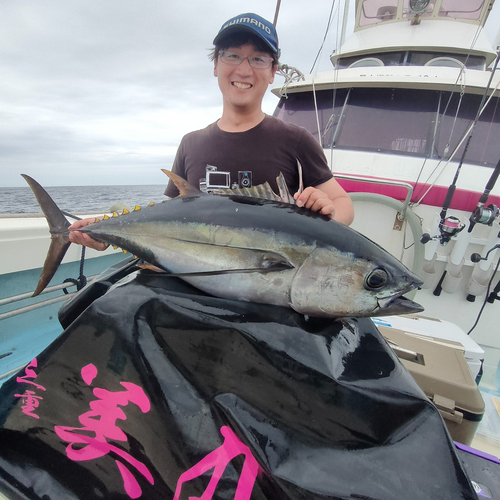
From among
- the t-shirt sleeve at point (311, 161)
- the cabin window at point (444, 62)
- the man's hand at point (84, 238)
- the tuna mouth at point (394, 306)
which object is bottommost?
the tuna mouth at point (394, 306)

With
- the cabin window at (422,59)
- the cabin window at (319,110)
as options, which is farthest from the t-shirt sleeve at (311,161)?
the cabin window at (422,59)

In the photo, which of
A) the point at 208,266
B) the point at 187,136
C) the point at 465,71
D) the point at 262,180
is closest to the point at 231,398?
the point at 208,266

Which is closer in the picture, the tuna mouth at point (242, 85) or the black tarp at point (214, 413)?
the black tarp at point (214, 413)

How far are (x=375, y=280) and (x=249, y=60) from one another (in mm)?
1373

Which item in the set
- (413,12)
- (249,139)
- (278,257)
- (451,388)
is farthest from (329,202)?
(413,12)

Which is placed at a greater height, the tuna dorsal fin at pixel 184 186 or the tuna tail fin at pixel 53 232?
the tuna dorsal fin at pixel 184 186

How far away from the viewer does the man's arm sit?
1.25 metres

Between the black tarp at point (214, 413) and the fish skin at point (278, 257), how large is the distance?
0.33ft

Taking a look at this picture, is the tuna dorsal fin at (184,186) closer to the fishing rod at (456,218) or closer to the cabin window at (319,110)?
the fishing rod at (456,218)

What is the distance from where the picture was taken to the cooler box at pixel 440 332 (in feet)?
6.65

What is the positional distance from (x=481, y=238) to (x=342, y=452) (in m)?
3.71

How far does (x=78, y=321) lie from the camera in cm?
100

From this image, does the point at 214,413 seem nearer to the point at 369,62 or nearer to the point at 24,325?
the point at 24,325

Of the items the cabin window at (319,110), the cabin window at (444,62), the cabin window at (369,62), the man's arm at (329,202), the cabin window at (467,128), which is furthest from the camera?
the cabin window at (369,62)
